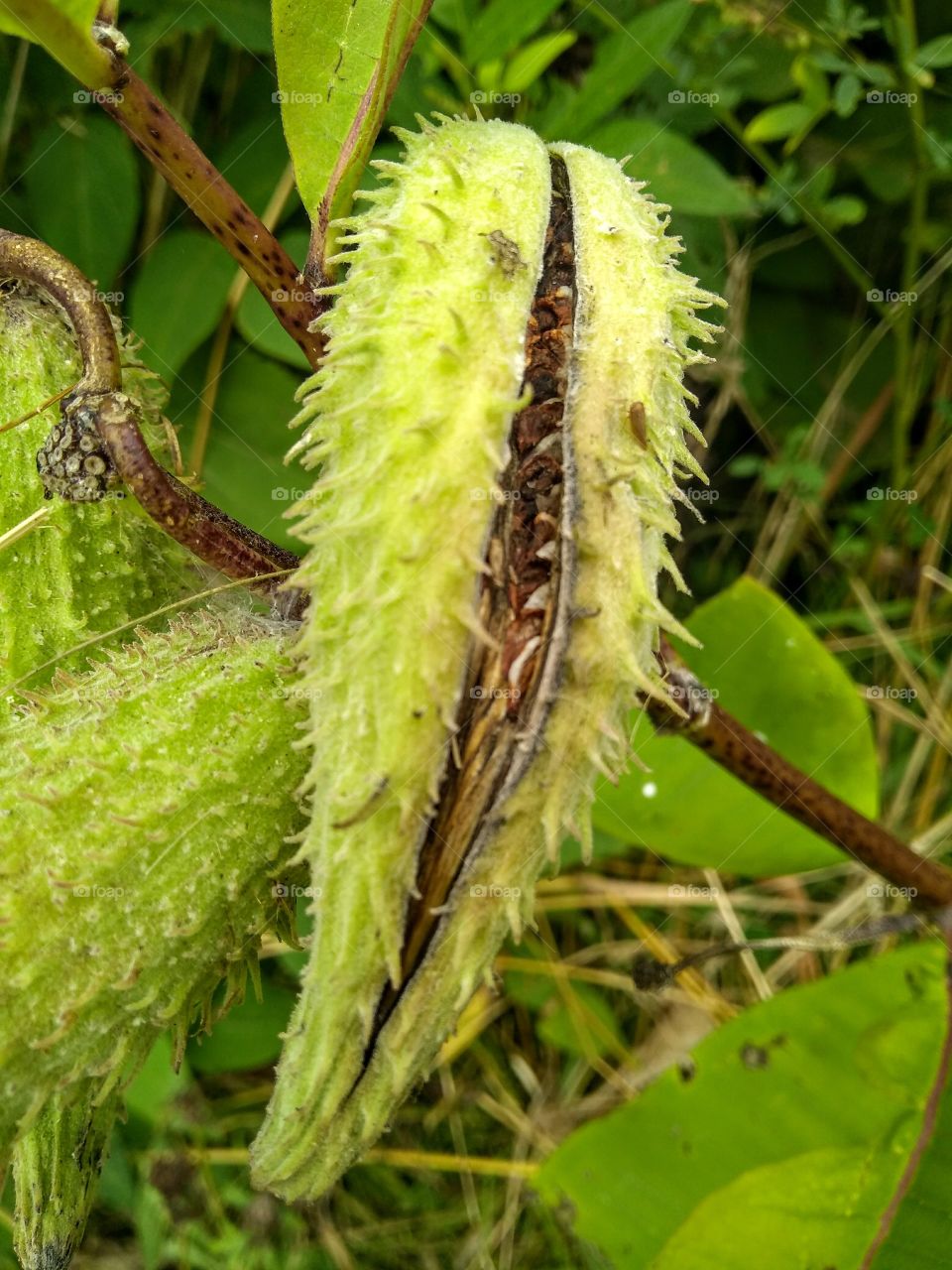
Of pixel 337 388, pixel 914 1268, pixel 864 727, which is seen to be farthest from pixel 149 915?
pixel 864 727

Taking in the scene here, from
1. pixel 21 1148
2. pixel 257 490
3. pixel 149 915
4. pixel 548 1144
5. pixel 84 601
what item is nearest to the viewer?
pixel 149 915

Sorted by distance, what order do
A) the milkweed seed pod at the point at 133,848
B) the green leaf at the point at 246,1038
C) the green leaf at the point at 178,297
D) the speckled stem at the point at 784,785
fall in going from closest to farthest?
the milkweed seed pod at the point at 133,848 → the speckled stem at the point at 784,785 → the green leaf at the point at 178,297 → the green leaf at the point at 246,1038

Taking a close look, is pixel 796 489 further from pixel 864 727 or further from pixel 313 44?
pixel 313 44

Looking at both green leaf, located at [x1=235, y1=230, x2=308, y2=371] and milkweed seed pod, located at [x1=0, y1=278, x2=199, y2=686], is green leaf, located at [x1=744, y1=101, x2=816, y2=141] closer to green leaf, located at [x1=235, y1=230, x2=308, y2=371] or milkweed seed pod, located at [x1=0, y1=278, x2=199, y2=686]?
green leaf, located at [x1=235, y1=230, x2=308, y2=371]

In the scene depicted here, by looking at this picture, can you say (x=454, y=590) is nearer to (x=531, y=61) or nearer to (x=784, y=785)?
(x=784, y=785)

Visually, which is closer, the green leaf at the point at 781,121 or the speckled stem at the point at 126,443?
the speckled stem at the point at 126,443

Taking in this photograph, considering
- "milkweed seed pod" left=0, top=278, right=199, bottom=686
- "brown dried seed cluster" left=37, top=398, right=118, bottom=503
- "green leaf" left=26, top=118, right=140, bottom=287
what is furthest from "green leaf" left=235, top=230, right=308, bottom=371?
"brown dried seed cluster" left=37, top=398, right=118, bottom=503

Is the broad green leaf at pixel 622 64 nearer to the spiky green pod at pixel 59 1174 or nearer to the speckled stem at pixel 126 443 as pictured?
the speckled stem at pixel 126 443

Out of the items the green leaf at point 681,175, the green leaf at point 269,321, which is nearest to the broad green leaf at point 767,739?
the green leaf at point 681,175
